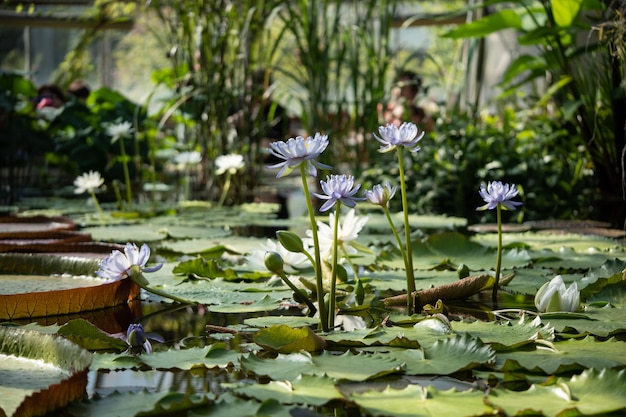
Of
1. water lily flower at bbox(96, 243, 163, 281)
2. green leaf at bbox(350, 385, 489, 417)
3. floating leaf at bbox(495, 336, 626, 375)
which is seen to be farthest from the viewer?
water lily flower at bbox(96, 243, 163, 281)

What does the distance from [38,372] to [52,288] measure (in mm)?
677

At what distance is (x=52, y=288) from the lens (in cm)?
169

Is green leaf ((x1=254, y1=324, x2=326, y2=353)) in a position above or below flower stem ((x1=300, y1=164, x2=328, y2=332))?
below

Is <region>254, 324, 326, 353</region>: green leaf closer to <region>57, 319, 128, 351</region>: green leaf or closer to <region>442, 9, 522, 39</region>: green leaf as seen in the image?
<region>57, 319, 128, 351</region>: green leaf

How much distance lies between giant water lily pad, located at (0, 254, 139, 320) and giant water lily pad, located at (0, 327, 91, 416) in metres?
0.33

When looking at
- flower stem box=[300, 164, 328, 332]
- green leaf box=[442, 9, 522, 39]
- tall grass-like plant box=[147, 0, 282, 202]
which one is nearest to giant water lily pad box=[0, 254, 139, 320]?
flower stem box=[300, 164, 328, 332]

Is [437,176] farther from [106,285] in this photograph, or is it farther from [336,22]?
[106,285]

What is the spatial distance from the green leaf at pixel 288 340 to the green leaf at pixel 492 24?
2.92 metres

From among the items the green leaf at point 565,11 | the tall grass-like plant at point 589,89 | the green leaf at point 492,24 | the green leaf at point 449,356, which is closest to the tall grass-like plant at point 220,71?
the green leaf at point 492,24

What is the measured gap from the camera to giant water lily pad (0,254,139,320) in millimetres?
1478

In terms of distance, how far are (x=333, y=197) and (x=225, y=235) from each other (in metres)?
Answer: 1.53

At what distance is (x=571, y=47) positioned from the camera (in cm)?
379

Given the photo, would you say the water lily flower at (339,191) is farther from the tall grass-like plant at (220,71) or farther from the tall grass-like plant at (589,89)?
the tall grass-like plant at (220,71)

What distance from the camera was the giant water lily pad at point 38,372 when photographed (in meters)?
0.89
